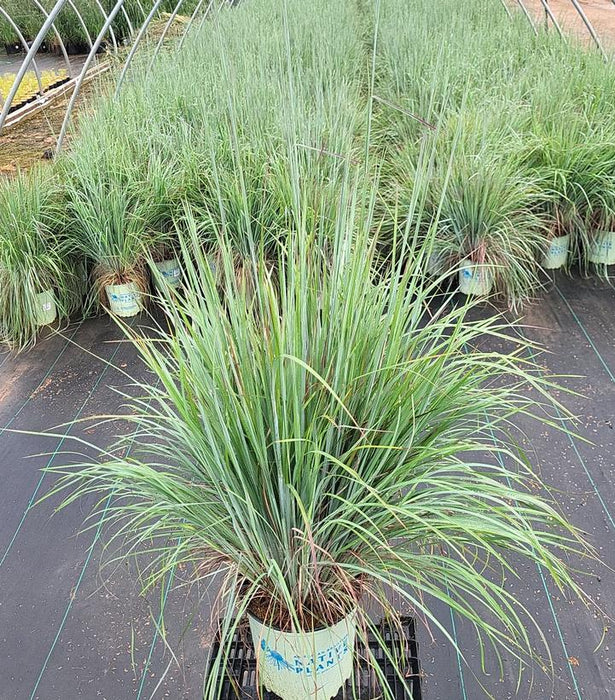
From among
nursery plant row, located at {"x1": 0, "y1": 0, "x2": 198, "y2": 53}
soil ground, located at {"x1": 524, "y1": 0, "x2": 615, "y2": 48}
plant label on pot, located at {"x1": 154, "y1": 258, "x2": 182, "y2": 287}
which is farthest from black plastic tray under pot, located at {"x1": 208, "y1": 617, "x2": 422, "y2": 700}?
soil ground, located at {"x1": 524, "y1": 0, "x2": 615, "y2": 48}

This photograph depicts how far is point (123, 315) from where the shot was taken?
2891mm

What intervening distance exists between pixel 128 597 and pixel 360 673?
0.69 metres

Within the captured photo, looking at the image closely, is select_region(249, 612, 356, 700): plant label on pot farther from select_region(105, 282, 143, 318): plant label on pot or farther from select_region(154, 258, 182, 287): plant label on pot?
select_region(154, 258, 182, 287): plant label on pot

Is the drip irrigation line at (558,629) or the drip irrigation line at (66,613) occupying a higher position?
the drip irrigation line at (558,629)

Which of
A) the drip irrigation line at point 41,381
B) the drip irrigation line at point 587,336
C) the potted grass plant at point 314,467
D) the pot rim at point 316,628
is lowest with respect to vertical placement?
the drip irrigation line at point 41,381

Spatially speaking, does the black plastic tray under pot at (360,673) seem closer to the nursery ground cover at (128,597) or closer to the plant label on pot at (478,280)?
the nursery ground cover at (128,597)

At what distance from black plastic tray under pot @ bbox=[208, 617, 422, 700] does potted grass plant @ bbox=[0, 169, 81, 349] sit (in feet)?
6.20

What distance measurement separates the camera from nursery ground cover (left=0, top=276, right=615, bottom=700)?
1.38m

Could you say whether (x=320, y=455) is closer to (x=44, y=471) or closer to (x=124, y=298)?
(x=44, y=471)

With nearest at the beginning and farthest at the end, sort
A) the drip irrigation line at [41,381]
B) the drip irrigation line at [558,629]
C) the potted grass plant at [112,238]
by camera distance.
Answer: the drip irrigation line at [558,629], the drip irrigation line at [41,381], the potted grass plant at [112,238]

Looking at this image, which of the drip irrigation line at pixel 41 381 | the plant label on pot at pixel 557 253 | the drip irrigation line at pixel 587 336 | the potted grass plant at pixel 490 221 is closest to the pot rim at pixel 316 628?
the drip irrigation line at pixel 41 381

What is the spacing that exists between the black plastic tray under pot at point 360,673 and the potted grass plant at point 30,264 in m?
1.89

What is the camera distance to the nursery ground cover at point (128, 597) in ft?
4.54

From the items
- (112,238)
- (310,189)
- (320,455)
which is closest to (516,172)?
(310,189)
